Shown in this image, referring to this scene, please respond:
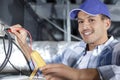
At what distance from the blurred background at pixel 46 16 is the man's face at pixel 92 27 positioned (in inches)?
35.4

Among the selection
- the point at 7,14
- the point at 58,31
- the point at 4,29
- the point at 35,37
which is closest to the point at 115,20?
the point at 58,31

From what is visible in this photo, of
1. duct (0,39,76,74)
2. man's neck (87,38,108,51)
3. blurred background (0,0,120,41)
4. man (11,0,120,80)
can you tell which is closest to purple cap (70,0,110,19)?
man (11,0,120,80)

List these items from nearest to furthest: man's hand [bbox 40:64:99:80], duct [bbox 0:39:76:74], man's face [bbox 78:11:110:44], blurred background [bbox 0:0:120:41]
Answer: man's hand [bbox 40:64:99:80]
man's face [bbox 78:11:110:44]
duct [bbox 0:39:76:74]
blurred background [bbox 0:0:120:41]

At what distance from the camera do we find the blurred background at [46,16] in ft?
7.15

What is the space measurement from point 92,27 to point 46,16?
3.66ft

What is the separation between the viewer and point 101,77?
0.84 m

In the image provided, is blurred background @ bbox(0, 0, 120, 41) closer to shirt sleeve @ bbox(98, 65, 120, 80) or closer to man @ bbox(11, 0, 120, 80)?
man @ bbox(11, 0, 120, 80)

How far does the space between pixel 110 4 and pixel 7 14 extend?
812 millimetres

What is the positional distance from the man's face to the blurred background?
2.95 ft

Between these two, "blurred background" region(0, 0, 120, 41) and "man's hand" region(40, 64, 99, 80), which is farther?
"blurred background" region(0, 0, 120, 41)

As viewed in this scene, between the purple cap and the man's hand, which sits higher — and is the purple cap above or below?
above

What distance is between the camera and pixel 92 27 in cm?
120

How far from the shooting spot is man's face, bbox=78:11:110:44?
47.1 inches

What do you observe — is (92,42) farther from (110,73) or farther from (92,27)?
(110,73)
